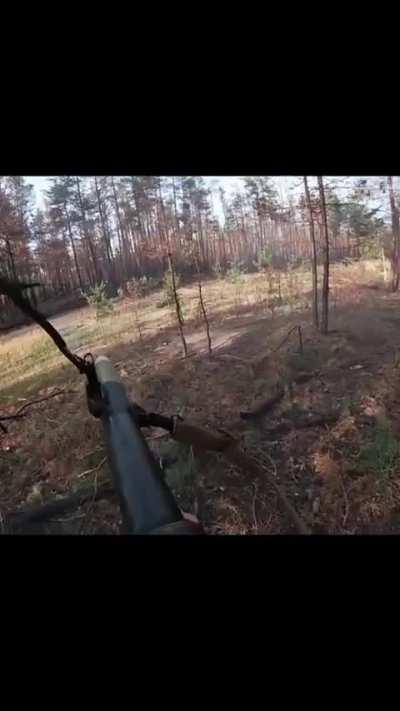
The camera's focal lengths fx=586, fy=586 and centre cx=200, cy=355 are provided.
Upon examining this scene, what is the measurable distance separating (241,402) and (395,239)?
1.02 metres

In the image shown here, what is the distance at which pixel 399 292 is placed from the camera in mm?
2709

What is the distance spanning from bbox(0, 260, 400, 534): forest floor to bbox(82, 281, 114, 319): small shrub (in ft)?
0.12

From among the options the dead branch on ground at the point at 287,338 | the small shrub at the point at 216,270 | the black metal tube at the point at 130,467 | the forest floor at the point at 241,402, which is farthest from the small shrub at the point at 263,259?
the black metal tube at the point at 130,467

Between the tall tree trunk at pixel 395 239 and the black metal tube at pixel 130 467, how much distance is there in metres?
1.36

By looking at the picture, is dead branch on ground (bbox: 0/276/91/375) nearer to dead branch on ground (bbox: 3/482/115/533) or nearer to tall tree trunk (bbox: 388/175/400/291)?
dead branch on ground (bbox: 3/482/115/533)

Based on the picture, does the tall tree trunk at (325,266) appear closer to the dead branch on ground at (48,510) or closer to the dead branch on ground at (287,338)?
the dead branch on ground at (287,338)

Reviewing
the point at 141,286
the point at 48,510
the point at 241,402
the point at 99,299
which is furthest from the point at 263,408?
the point at 48,510

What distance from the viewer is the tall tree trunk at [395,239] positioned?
2.61m

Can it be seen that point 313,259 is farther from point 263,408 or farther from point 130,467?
point 130,467

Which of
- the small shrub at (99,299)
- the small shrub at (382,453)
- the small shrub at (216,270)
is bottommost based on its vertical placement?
the small shrub at (382,453)
